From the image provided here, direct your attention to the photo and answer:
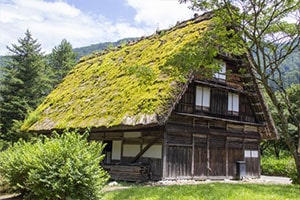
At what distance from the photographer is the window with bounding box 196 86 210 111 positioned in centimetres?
1627

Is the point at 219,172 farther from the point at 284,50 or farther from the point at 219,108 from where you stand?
the point at 284,50

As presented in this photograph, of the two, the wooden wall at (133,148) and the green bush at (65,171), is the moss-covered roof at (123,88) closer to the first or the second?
the wooden wall at (133,148)

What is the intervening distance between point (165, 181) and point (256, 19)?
7361 mm

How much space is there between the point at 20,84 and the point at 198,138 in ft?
77.6

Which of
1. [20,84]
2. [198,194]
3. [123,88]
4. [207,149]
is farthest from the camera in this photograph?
[20,84]

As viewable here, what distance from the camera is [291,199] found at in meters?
8.86

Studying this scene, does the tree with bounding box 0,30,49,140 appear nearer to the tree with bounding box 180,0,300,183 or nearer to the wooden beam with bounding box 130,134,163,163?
the wooden beam with bounding box 130,134,163,163

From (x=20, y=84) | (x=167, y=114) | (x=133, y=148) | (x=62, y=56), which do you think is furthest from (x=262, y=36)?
(x=62, y=56)

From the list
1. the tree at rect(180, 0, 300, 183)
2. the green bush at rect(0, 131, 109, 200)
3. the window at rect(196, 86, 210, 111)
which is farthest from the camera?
the window at rect(196, 86, 210, 111)

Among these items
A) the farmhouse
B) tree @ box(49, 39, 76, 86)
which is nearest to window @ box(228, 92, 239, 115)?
the farmhouse

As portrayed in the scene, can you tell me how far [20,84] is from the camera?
33.9 metres

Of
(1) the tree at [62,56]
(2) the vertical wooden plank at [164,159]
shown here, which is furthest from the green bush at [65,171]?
(1) the tree at [62,56]

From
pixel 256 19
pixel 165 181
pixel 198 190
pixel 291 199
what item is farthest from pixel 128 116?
pixel 291 199

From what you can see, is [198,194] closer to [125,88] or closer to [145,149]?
[145,149]
